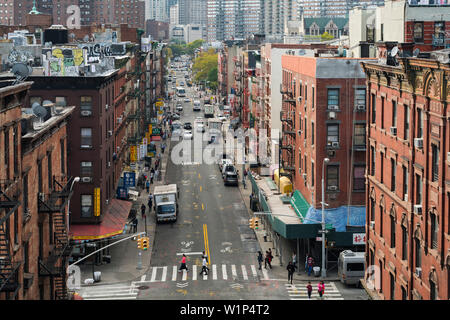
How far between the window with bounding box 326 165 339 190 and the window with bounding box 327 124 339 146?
1.88m

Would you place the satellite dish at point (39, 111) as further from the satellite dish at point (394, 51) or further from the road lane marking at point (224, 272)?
the road lane marking at point (224, 272)

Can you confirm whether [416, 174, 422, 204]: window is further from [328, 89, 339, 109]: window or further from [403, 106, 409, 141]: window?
[328, 89, 339, 109]: window

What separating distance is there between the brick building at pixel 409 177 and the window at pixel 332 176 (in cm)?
1411

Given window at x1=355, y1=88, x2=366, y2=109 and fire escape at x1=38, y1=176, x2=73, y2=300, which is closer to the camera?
fire escape at x1=38, y1=176, x2=73, y2=300

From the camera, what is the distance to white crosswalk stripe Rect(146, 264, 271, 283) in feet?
176

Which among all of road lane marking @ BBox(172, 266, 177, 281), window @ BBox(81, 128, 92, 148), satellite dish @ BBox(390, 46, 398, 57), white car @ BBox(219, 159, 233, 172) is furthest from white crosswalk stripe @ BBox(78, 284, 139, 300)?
white car @ BBox(219, 159, 233, 172)

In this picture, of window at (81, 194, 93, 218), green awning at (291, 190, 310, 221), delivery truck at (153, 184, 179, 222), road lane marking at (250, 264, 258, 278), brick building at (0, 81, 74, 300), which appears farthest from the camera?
delivery truck at (153, 184, 179, 222)

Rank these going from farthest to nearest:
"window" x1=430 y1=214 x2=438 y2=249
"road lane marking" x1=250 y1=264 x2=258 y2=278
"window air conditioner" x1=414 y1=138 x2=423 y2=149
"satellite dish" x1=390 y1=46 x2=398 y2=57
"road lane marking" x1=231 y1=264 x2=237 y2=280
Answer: "road lane marking" x1=250 y1=264 x2=258 y2=278 < "road lane marking" x1=231 y1=264 x2=237 y2=280 < "satellite dish" x1=390 y1=46 x2=398 y2=57 < "window air conditioner" x1=414 y1=138 x2=423 y2=149 < "window" x1=430 y1=214 x2=438 y2=249

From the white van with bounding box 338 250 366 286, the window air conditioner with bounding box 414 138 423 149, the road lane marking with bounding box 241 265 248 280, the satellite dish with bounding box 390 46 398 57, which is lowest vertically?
the road lane marking with bounding box 241 265 248 280

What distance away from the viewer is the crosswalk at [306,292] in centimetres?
4869

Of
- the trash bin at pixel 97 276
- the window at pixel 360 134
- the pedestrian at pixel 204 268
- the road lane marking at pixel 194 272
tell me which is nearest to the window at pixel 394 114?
the window at pixel 360 134
